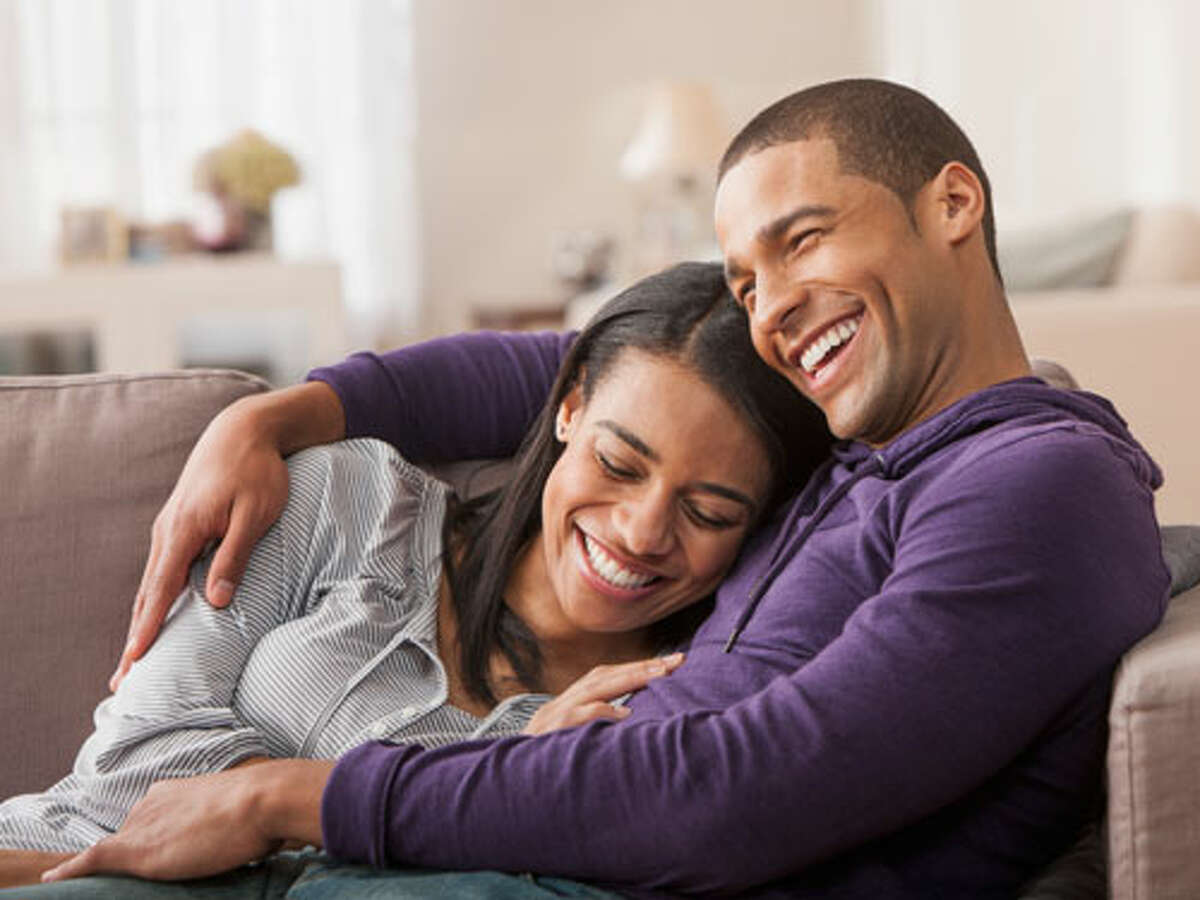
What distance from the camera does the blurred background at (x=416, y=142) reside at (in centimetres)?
498

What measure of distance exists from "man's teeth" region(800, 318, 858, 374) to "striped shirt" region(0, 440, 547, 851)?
0.37 m

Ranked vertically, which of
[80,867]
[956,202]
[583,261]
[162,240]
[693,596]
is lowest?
[583,261]

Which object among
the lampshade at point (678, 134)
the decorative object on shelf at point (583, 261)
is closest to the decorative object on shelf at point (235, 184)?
the decorative object on shelf at point (583, 261)

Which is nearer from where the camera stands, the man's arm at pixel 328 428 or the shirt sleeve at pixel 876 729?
the shirt sleeve at pixel 876 729

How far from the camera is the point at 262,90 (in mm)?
5555

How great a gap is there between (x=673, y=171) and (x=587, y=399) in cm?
418

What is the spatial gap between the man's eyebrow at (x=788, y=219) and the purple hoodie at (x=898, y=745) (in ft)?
0.64

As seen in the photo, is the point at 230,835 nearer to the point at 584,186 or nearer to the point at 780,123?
the point at 780,123

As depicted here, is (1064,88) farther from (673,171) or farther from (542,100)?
(542,100)

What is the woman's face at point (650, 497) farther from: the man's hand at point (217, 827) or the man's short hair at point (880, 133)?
the man's hand at point (217, 827)

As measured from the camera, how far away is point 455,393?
5.62 ft

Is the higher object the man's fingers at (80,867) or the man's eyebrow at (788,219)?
the man's eyebrow at (788,219)

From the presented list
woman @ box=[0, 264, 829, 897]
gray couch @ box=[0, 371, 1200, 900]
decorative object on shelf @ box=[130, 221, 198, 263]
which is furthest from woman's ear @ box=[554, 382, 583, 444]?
decorative object on shelf @ box=[130, 221, 198, 263]

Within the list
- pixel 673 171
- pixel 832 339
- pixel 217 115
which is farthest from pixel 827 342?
pixel 217 115
